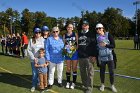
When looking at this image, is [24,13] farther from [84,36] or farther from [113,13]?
[84,36]

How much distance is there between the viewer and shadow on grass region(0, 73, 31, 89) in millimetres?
10473

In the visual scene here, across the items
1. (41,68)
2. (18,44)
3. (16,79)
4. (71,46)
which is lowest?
(16,79)

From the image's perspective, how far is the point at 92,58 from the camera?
8805 millimetres

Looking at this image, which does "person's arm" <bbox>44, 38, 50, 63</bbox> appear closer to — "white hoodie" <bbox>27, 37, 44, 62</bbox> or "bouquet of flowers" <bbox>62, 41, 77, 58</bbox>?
"white hoodie" <bbox>27, 37, 44, 62</bbox>

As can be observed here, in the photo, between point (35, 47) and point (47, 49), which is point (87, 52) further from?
point (35, 47)

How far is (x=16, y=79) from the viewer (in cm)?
1151

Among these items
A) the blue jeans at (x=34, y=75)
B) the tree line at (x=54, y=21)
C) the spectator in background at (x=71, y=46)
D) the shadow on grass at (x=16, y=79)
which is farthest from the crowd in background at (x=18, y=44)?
the tree line at (x=54, y=21)

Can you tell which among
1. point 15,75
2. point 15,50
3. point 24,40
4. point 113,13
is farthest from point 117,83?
point 113,13

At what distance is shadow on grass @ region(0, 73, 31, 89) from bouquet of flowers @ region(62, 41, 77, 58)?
1847 millimetres

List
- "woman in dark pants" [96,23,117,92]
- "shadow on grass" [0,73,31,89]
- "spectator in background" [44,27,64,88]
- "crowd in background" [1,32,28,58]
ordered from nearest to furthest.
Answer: "woman in dark pants" [96,23,117,92] → "spectator in background" [44,27,64,88] → "shadow on grass" [0,73,31,89] → "crowd in background" [1,32,28,58]

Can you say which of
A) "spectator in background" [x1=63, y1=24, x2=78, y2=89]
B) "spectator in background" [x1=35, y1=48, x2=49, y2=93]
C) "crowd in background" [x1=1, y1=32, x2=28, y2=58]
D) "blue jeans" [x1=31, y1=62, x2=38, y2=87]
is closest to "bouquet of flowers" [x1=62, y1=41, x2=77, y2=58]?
"spectator in background" [x1=63, y1=24, x2=78, y2=89]

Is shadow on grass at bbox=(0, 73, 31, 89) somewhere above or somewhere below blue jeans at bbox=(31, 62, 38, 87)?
below

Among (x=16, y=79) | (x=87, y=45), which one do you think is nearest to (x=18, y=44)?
(x=16, y=79)

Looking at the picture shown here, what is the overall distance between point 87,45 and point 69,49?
723mm
